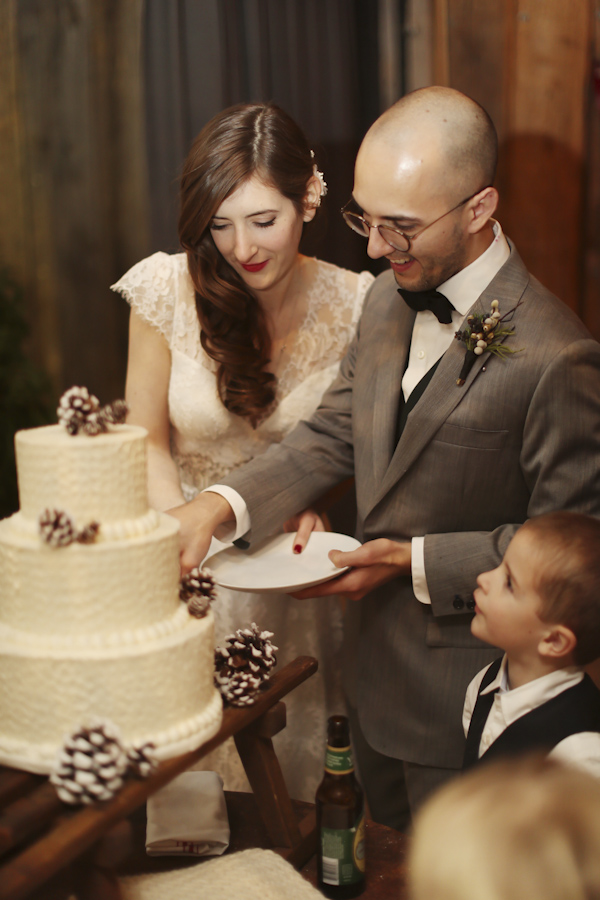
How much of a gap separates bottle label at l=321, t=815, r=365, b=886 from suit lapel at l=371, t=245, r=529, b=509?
0.79 m

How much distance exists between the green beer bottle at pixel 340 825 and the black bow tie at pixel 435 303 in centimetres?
94

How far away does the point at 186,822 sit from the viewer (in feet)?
5.16

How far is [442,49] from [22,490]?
2533 mm

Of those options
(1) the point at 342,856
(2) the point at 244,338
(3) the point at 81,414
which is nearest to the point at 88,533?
(3) the point at 81,414

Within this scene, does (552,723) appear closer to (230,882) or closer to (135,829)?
(230,882)

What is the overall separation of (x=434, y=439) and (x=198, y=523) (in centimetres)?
57

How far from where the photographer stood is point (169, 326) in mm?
2326

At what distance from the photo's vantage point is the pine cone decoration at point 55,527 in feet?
3.80

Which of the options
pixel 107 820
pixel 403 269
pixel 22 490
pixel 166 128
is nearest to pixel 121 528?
pixel 22 490

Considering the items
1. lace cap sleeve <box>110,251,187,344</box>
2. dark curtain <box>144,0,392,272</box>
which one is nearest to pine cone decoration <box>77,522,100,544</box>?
lace cap sleeve <box>110,251,187,344</box>

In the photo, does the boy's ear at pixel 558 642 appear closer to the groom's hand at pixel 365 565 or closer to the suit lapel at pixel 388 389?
the groom's hand at pixel 365 565

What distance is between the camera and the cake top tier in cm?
119

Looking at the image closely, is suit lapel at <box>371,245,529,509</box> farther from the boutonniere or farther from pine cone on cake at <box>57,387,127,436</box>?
pine cone on cake at <box>57,387,127,436</box>

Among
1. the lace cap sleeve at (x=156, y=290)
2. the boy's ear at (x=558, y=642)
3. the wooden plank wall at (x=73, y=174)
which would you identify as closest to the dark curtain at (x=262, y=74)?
the wooden plank wall at (x=73, y=174)
